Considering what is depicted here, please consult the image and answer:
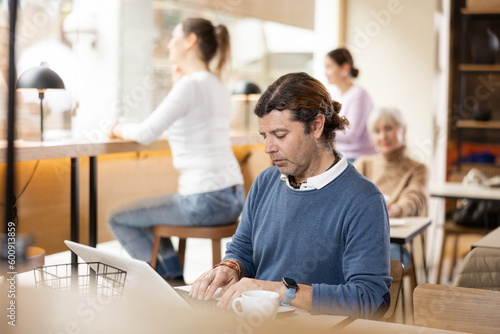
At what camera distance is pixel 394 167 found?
3.23 m

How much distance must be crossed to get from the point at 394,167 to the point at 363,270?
1.84 m

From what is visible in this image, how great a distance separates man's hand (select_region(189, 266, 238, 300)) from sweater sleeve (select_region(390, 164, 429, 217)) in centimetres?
157

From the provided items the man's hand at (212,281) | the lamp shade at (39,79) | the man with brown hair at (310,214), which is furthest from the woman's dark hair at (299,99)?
the lamp shade at (39,79)

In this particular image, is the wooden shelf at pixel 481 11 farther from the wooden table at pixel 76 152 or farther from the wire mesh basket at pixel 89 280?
the wire mesh basket at pixel 89 280

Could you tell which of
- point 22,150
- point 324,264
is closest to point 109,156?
point 22,150

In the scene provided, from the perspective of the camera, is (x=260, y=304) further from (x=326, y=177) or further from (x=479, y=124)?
(x=479, y=124)

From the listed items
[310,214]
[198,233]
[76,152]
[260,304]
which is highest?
[76,152]

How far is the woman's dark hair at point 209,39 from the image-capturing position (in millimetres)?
3062

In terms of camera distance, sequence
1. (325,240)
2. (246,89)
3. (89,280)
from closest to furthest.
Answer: (89,280), (325,240), (246,89)

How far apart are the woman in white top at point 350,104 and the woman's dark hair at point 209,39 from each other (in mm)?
868

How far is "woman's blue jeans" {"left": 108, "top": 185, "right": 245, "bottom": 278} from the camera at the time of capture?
2918mm

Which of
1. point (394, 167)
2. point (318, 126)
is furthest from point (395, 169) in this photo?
point (318, 126)

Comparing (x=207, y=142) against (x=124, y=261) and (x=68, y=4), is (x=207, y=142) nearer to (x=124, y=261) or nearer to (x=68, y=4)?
(x=68, y=4)

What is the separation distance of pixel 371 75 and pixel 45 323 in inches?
181
